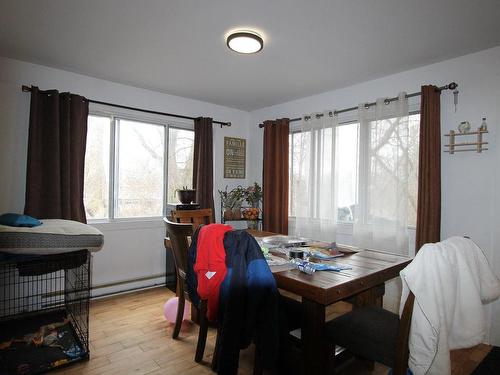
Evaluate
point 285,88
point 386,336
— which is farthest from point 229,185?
point 386,336

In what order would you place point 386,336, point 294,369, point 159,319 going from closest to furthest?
1. point 386,336
2. point 294,369
3. point 159,319

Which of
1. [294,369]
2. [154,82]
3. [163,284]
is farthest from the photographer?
[163,284]

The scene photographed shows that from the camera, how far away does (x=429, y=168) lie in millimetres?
2613

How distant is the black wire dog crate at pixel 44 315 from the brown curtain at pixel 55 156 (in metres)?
0.60

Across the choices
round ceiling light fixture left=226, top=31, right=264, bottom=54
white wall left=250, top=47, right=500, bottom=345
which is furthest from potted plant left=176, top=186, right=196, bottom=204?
white wall left=250, top=47, right=500, bottom=345

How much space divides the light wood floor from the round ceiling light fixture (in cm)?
234

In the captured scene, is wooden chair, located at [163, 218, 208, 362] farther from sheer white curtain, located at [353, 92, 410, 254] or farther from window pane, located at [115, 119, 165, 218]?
sheer white curtain, located at [353, 92, 410, 254]

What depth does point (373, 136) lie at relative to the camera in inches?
120

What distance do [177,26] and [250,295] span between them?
1912 millimetres

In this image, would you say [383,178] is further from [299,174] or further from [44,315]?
[44,315]

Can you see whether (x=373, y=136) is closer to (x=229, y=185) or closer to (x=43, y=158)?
(x=229, y=185)

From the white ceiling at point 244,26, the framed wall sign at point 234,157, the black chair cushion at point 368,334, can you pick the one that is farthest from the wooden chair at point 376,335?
the framed wall sign at point 234,157

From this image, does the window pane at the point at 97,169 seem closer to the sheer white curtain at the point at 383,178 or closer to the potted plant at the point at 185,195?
the potted plant at the point at 185,195

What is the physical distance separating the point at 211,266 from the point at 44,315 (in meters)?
2.10
